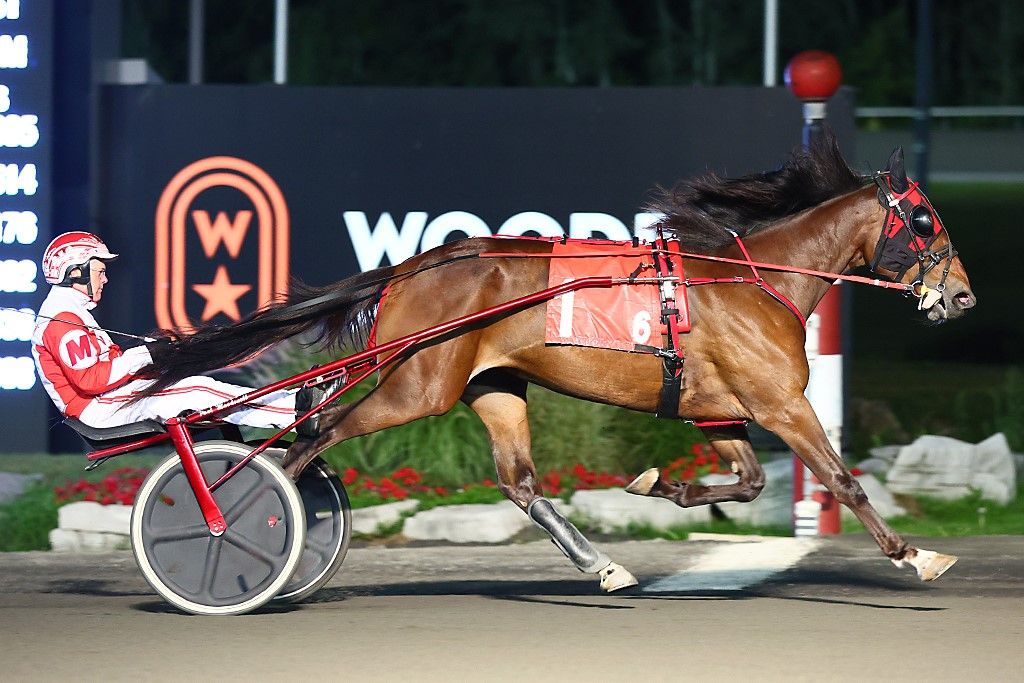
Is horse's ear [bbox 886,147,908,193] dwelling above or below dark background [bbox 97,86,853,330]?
below

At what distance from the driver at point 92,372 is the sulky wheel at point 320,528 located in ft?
0.84

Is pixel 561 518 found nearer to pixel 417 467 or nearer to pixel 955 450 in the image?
pixel 417 467

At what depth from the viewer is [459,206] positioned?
1112 cm

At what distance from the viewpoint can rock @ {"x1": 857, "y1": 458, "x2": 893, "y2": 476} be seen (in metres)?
9.98

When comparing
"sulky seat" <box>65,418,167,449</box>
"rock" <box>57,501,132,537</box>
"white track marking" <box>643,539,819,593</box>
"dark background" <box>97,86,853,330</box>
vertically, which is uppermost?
"dark background" <box>97,86,853,330</box>

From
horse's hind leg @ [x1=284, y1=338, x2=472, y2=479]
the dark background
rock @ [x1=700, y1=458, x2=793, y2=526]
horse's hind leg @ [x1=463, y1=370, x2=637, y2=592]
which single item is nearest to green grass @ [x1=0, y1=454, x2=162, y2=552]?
the dark background

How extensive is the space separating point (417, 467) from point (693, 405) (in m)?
2.92

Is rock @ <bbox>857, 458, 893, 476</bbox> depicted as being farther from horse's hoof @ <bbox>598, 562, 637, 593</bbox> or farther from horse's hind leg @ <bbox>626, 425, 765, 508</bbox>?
horse's hoof @ <bbox>598, 562, 637, 593</bbox>

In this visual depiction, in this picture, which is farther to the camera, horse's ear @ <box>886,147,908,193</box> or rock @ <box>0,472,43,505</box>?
rock @ <box>0,472,43,505</box>

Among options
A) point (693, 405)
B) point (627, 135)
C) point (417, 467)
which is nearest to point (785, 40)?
point (627, 135)

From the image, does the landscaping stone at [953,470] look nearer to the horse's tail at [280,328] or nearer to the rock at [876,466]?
the rock at [876,466]

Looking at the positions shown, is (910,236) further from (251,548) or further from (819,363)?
(251,548)

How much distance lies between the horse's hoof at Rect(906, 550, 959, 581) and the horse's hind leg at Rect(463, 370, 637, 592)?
55.0 inches

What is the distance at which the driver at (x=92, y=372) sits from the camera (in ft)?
22.5
